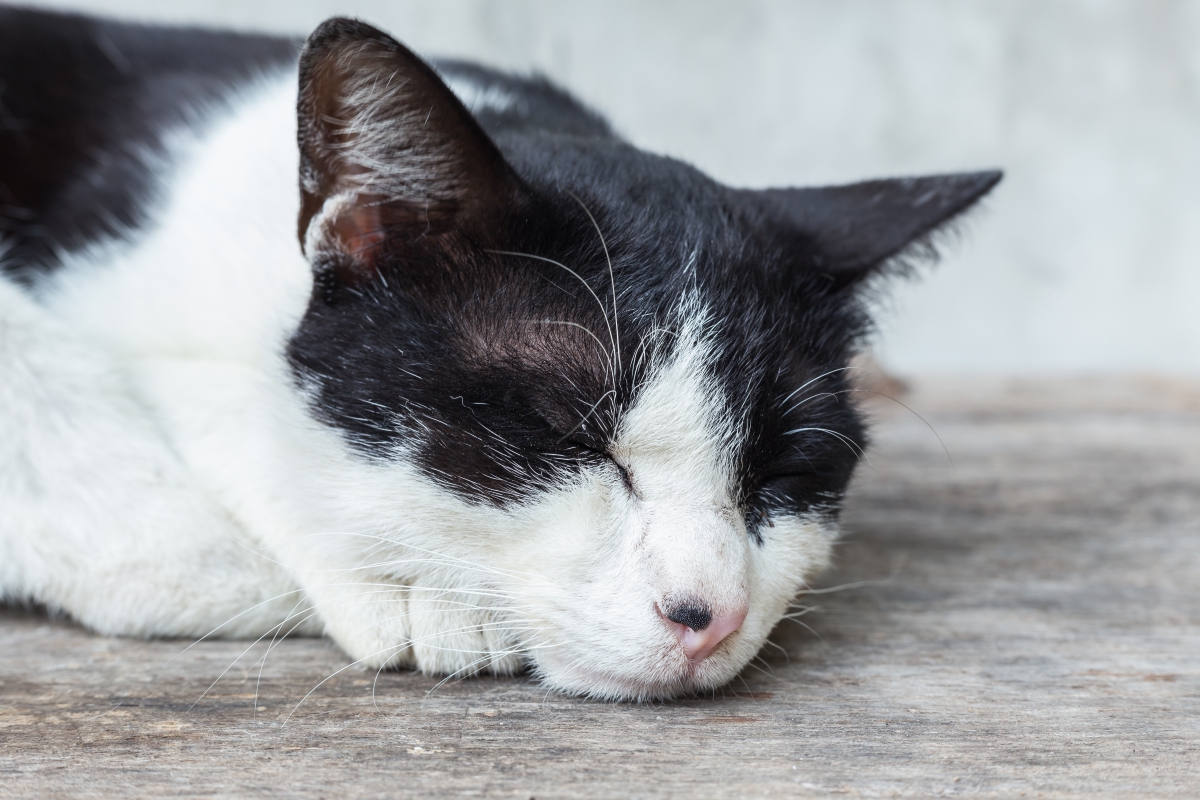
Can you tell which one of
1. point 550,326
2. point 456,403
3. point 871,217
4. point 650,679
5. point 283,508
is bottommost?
point 283,508

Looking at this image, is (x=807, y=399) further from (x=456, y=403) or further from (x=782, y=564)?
(x=456, y=403)

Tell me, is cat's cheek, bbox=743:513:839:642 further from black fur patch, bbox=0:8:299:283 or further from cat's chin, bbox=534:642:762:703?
black fur patch, bbox=0:8:299:283

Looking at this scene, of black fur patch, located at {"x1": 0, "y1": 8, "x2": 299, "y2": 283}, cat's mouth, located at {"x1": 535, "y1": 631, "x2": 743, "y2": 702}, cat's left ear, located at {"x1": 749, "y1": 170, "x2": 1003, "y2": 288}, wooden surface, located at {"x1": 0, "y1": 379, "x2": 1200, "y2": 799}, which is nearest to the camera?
wooden surface, located at {"x1": 0, "y1": 379, "x2": 1200, "y2": 799}

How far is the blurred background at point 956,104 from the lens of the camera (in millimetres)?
3031

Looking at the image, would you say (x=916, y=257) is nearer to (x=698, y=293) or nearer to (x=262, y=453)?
(x=698, y=293)

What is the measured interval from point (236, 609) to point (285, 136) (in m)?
0.68

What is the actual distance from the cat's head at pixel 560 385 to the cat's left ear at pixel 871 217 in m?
0.13

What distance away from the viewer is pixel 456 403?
3.26 ft

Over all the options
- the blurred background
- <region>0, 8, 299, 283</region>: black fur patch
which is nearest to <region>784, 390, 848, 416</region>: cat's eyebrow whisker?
<region>0, 8, 299, 283</region>: black fur patch

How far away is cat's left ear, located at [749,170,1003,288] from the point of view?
1.25 metres

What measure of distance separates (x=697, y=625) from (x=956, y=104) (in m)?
2.75

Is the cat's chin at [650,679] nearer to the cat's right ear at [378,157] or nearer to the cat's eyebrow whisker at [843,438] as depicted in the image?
the cat's eyebrow whisker at [843,438]

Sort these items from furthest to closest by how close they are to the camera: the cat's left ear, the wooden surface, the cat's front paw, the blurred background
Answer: the blurred background, the cat's left ear, the cat's front paw, the wooden surface

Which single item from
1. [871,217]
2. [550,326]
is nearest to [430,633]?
[550,326]
